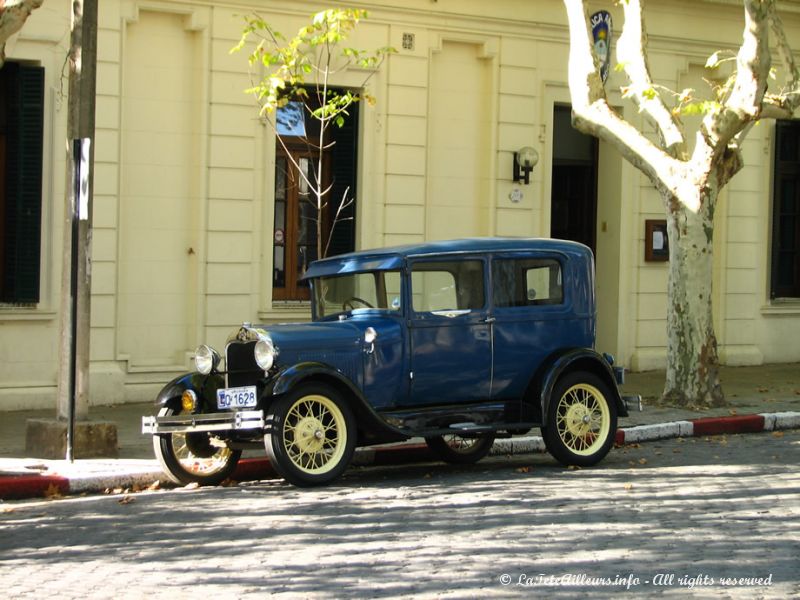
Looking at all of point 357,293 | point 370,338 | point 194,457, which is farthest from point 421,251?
point 194,457

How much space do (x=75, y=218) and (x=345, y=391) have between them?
2.81 metres

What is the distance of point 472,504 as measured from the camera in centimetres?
889

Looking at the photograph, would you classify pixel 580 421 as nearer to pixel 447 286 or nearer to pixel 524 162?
pixel 447 286

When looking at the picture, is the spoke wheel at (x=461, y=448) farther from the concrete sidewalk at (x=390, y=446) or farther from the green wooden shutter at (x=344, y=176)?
the green wooden shutter at (x=344, y=176)

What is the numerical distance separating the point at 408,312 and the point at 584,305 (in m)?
1.75

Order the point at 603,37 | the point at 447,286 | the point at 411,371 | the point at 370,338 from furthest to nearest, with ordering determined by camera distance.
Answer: the point at 603,37
the point at 447,286
the point at 411,371
the point at 370,338

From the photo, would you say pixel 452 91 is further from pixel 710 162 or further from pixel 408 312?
pixel 408 312

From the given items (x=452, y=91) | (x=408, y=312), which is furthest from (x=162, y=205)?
(x=408, y=312)

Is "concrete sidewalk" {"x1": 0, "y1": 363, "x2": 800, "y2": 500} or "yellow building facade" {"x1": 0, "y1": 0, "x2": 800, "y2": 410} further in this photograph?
"yellow building facade" {"x1": 0, "y1": 0, "x2": 800, "y2": 410}

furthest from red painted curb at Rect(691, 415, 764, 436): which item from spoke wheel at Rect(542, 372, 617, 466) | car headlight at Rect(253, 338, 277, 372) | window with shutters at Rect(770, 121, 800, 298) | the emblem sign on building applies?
window with shutters at Rect(770, 121, 800, 298)

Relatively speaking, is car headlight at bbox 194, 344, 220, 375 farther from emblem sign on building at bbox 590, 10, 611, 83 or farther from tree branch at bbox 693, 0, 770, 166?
emblem sign on building at bbox 590, 10, 611, 83

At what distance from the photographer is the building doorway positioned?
1936 centimetres

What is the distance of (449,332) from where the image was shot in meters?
10.5

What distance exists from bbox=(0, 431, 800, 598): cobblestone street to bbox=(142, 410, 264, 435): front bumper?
19.5 inches
